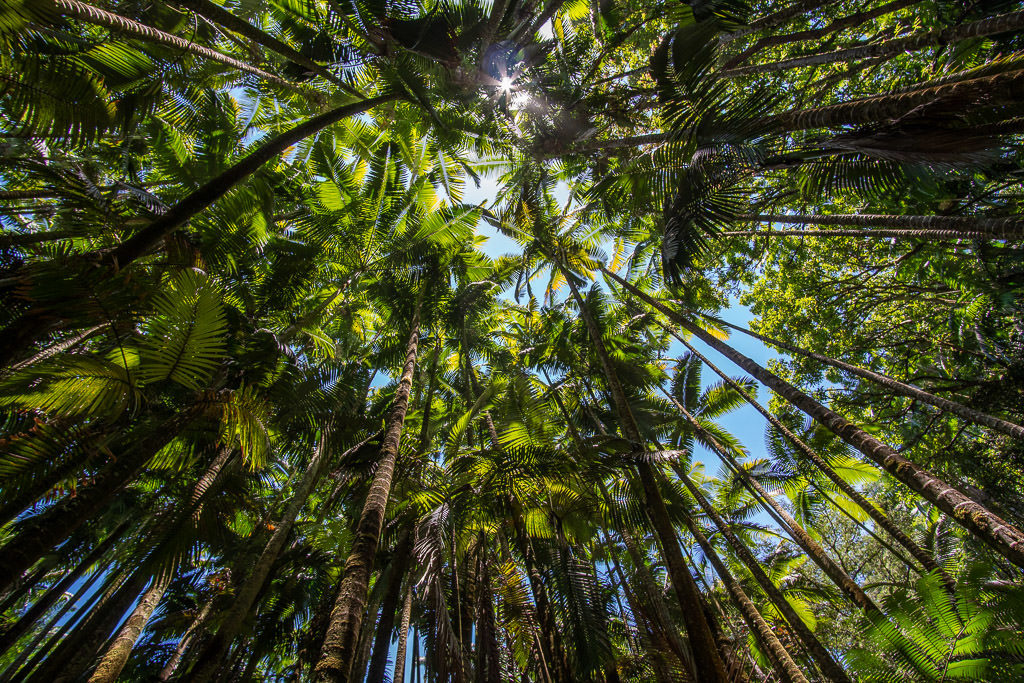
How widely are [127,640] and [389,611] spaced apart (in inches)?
125

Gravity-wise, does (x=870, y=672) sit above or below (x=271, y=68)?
below

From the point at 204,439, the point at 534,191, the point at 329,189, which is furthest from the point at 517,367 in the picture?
the point at 204,439

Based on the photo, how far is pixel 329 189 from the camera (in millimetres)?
6617

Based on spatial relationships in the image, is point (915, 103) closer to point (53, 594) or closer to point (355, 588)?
point (355, 588)

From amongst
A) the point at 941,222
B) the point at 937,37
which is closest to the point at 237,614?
the point at 941,222

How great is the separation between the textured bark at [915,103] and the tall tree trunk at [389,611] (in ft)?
18.6

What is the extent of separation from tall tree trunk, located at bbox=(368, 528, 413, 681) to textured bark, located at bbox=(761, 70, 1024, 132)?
5.68 metres

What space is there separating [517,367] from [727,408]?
595cm

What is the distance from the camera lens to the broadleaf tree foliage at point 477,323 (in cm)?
277

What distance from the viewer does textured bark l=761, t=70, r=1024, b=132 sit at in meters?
2.21

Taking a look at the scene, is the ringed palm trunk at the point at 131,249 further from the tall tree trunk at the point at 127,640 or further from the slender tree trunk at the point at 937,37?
the slender tree trunk at the point at 937,37

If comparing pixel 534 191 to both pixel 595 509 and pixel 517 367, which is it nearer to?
pixel 517 367

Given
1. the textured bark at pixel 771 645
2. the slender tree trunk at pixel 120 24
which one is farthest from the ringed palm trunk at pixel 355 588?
the textured bark at pixel 771 645

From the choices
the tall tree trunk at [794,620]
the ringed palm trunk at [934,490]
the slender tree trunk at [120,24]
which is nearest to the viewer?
the ringed palm trunk at [934,490]
